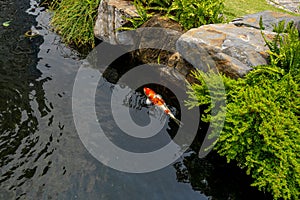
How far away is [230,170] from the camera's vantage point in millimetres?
6227

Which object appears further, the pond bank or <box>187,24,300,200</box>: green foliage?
the pond bank

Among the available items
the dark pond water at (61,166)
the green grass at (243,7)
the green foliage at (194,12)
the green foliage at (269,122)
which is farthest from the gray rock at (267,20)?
the dark pond water at (61,166)

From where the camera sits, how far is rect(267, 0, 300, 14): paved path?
12.7 metres

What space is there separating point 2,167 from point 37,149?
693 millimetres

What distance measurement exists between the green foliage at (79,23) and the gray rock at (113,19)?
41cm

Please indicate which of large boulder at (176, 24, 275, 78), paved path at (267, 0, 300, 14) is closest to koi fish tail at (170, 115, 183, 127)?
large boulder at (176, 24, 275, 78)

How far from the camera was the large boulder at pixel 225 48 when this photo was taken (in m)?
6.60

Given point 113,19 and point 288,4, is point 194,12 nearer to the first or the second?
point 113,19

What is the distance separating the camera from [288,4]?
13.3 meters

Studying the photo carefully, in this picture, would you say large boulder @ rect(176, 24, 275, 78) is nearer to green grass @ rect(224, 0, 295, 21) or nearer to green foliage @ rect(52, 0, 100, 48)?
green grass @ rect(224, 0, 295, 21)

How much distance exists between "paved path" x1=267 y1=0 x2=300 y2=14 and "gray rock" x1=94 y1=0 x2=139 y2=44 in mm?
7041

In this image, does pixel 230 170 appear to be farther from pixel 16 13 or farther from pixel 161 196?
pixel 16 13

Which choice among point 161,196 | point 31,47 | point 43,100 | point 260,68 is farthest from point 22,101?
point 260,68

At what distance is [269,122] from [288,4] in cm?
980
